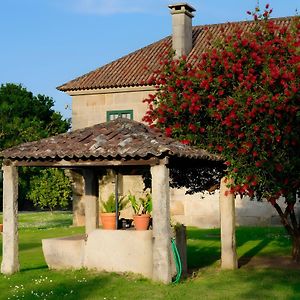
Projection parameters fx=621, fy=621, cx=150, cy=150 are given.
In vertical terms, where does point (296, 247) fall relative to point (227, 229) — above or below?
below

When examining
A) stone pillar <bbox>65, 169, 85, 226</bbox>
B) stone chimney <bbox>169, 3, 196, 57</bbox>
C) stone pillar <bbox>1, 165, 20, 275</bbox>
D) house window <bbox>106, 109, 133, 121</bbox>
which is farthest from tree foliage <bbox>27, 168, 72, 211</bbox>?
stone pillar <bbox>1, 165, 20, 275</bbox>

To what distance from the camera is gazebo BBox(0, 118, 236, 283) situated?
42.6 feet

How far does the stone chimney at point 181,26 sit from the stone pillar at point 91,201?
15278 mm

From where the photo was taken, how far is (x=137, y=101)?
30516 mm

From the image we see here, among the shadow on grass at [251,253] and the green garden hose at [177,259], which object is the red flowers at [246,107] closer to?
the green garden hose at [177,259]

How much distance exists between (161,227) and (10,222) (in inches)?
158

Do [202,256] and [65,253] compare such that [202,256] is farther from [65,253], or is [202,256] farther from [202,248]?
[65,253]

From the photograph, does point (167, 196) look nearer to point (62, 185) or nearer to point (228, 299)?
point (228, 299)

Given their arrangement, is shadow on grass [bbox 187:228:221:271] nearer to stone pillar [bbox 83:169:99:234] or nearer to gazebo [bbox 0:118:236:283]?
gazebo [bbox 0:118:236:283]

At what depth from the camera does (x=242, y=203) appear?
96.1ft

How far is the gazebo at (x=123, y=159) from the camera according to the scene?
13.0 metres

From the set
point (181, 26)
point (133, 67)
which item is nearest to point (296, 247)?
point (181, 26)

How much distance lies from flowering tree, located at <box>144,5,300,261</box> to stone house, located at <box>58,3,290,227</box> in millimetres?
14316

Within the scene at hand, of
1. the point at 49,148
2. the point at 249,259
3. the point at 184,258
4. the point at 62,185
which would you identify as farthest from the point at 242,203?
the point at 62,185
